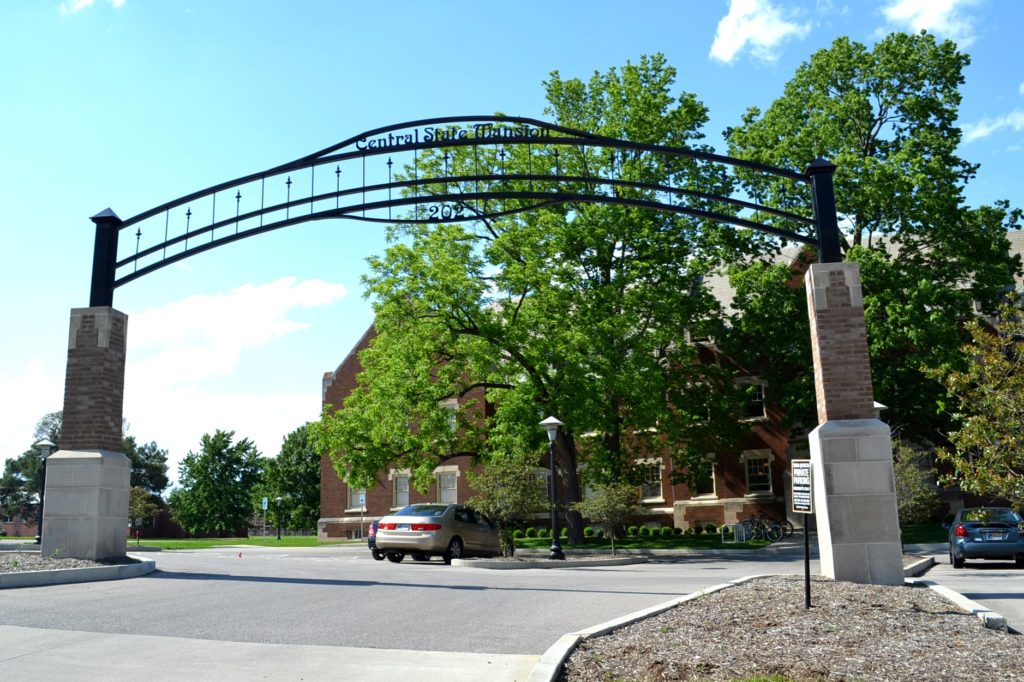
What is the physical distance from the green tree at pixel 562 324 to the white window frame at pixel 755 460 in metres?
8.83

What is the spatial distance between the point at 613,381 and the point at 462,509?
22.4ft

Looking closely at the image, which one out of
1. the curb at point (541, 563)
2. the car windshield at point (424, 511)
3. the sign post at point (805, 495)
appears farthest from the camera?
the car windshield at point (424, 511)

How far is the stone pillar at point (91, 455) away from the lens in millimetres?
14922

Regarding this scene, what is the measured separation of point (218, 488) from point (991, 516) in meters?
64.1

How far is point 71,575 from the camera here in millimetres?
13094

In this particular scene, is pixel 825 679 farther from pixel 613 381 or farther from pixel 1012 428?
pixel 613 381

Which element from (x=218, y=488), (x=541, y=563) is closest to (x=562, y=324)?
(x=541, y=563)

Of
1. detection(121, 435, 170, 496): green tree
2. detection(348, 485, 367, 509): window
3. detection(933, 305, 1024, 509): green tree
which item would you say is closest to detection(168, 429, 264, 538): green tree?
detection(121, 435, 170, 496): green tree

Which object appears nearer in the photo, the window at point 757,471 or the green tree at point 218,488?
the window at point 757,471

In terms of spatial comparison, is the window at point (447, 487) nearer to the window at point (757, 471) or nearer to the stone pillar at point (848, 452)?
the window at point (757, 471)

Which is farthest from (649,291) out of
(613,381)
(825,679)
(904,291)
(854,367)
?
(825,679)

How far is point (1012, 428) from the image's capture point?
15.6m

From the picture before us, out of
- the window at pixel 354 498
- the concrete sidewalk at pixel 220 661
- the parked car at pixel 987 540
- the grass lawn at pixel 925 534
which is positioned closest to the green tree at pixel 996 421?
the parked car at pixel 987 540

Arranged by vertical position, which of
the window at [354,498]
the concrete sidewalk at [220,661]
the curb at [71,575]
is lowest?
the concrete sidewalk at [220,661]
